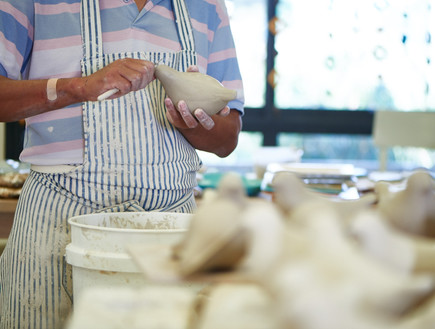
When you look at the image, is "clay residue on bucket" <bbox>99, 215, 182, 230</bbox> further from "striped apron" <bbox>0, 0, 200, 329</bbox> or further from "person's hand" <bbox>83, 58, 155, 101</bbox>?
"person's hand" <bbox>83, 58, 155, 101</bbox>

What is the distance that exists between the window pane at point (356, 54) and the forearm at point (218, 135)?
10.8ft

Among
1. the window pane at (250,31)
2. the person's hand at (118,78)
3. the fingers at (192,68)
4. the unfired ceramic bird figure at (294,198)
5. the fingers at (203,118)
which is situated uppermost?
the window pane at (250,31)

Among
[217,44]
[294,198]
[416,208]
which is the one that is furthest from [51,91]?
[416,208]

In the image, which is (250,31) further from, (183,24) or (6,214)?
(183,24)

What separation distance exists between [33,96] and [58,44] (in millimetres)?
173

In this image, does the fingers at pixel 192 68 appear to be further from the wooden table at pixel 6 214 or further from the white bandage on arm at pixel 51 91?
the wooden table at pixel 6 214

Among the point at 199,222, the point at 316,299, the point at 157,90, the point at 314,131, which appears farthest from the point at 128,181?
the point at 314,131

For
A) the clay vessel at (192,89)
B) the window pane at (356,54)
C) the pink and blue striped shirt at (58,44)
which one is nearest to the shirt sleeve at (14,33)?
the pink and blue striped shirt at (58,44)

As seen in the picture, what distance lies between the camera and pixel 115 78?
1.16m

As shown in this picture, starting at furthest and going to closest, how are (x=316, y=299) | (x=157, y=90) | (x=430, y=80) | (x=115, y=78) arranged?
(x=430, y=80), (x=157, y=90), (x=115, y=78), (x=316, y=299)

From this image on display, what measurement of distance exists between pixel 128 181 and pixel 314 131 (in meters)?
3.76

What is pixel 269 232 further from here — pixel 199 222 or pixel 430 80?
pixel 430 80

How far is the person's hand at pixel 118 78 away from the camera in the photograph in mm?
1162

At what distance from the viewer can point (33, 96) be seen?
1229mm
